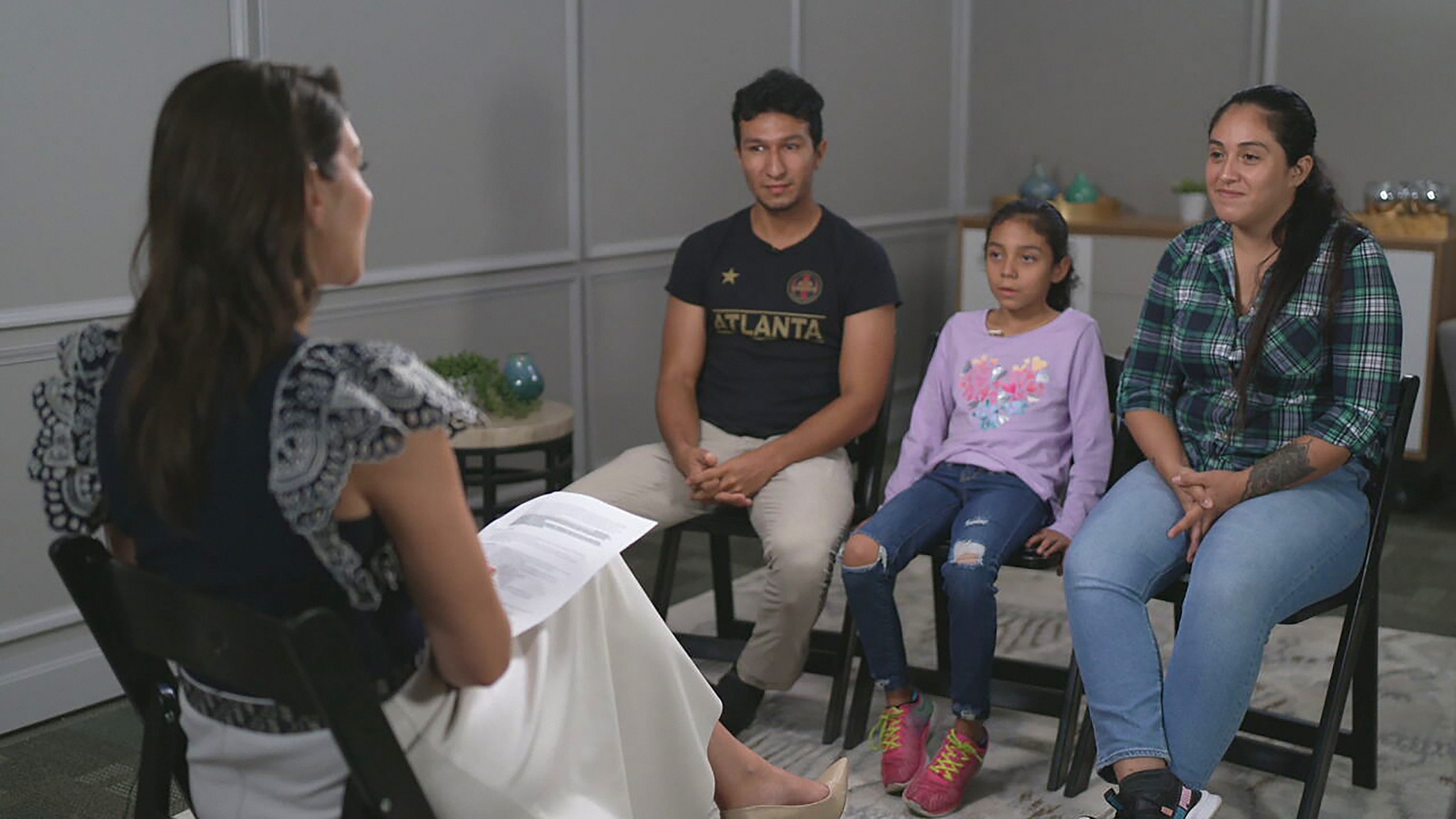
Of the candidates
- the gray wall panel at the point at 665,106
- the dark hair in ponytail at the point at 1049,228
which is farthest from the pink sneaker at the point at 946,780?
the gray wall panel at the point at 665,106

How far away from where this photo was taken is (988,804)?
2.71 m

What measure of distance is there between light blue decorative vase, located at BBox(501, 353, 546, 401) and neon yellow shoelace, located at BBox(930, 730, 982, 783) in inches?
48.6

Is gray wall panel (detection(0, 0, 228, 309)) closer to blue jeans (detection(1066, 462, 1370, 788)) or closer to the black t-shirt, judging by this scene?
the black t-shirt

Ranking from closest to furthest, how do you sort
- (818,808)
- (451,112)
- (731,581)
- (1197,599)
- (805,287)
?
1. (818,808)
2. (1197,599)
3. (805,287)
4. (731,581)
5. (451,112)

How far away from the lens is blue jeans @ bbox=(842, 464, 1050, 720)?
2.69m

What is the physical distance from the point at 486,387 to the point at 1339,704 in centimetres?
187

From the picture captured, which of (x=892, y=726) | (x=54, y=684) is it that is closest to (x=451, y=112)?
(x=54, y=684)

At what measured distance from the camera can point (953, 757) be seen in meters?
2.70

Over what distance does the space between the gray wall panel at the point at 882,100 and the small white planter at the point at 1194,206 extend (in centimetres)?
100

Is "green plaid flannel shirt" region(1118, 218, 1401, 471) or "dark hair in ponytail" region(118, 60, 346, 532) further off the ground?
"dark hair in ponytail" region(118, 60, 346, 532)

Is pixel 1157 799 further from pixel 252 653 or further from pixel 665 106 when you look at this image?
pixel 665 106

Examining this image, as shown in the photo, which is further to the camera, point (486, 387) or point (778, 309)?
point (486, 387)

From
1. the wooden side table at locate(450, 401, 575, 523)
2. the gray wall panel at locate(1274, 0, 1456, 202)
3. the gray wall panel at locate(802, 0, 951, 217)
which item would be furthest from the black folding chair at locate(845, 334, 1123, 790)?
the gray wall panel at locate(1274, 0, 1456, 202)

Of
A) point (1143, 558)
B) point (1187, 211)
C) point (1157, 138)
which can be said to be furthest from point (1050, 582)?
point (1157, 138)
